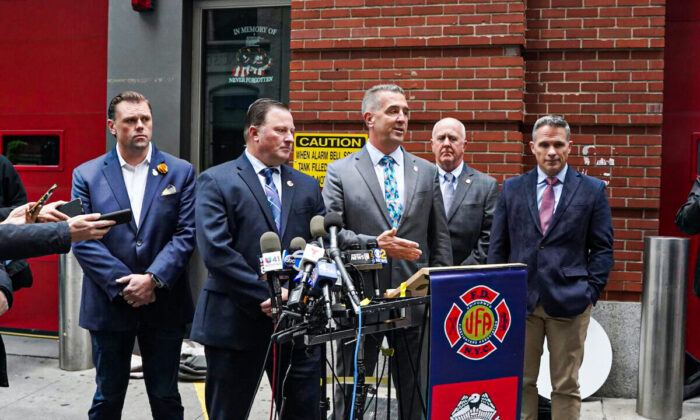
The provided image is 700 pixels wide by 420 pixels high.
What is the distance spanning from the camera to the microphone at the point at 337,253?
3045 mm

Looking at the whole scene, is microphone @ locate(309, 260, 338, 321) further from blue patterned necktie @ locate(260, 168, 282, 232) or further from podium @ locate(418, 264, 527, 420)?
blue patterned necktie @ locate(260, 168, 282, 232)

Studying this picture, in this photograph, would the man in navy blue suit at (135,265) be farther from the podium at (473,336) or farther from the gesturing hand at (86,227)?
the podium at (473,336)

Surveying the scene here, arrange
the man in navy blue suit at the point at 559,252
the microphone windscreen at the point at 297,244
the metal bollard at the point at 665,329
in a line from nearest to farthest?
the microphone windscreen at the point at 297,244 < the man in navy blue suit at the point at 559,252 < the metal bollard at the point at 665,329

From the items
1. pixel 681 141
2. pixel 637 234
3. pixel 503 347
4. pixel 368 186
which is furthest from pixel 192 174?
pixel 681 141

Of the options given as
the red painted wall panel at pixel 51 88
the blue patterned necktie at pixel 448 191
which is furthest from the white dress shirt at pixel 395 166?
the red painted wall panel at pixel 51 88

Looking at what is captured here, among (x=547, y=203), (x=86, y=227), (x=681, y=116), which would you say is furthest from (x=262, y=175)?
(x=681, y=116)

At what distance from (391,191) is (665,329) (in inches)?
106

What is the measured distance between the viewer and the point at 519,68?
258 inches

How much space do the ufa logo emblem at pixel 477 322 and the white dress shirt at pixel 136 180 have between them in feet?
7.29

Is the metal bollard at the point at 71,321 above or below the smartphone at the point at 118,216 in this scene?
below

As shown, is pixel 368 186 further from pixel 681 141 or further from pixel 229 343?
pixel 681 141

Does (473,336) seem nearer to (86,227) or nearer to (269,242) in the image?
(269,242)

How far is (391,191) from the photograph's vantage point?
483 centimetres

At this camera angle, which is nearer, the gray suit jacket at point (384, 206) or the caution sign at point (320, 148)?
the gray suit jacket at point (384, 206)
